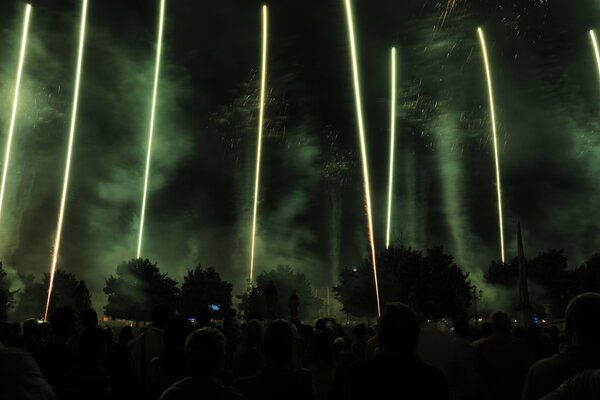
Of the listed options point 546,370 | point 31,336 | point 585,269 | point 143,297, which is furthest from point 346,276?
point 546,370

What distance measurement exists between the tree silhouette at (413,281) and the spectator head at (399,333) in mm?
73394

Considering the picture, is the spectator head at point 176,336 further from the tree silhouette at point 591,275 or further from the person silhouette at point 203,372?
the tree silhouette at point 591,275

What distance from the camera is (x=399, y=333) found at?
430 cm

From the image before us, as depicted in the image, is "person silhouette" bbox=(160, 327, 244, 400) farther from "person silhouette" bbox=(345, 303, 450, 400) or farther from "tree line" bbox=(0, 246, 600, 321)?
"tree line" bbox=(0, 246, 600, 321)

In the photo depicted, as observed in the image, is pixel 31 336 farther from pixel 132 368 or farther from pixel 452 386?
pixel 452 386

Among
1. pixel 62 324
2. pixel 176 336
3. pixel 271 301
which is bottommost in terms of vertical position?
pixel 176 336

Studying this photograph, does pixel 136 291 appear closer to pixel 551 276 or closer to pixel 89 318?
pixel 551 276

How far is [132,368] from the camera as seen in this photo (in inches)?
302

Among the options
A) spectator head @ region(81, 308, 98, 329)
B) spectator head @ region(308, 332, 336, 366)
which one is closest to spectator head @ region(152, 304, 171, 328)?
spectator head @ region(81, 308, 98, 329)

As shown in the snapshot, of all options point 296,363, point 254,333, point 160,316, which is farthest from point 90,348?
point 296,363

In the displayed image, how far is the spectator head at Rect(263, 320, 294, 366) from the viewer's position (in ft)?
17.7

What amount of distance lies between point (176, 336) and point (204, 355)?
1.61m

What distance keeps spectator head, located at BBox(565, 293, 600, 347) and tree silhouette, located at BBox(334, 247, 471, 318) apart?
7320 cm

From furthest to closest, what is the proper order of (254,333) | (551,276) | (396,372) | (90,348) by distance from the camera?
(551,276)
(254,333)
(90,348)
(396,372)
